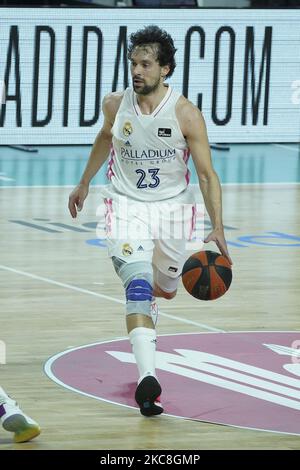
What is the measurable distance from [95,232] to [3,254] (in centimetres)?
145

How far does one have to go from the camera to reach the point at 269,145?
64.0 feet

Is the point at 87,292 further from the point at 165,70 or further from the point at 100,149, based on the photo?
the point at 165,70

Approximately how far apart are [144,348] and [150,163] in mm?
1070

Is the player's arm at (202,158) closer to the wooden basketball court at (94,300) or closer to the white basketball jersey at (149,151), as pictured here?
the white basketball jersey at (149,151)

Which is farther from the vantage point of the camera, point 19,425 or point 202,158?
point 202,158

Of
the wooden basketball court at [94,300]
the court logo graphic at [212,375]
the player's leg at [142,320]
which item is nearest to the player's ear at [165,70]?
the player's leg at [142,320]

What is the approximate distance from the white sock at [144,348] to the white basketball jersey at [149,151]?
0.83m

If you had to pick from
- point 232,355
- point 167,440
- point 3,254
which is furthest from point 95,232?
point 167,440

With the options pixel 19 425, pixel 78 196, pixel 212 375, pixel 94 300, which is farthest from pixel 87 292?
pixel 19 425

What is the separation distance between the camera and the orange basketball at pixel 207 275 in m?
7.60

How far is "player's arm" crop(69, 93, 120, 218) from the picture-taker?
7961 mm

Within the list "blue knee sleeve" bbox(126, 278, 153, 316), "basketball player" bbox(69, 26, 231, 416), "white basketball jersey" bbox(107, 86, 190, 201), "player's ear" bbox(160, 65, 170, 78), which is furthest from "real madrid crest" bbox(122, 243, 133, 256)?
"player's ear" bbox(160, 65, 170, 78)

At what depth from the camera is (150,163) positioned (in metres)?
7.73

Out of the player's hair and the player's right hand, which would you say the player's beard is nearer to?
the player's hair
